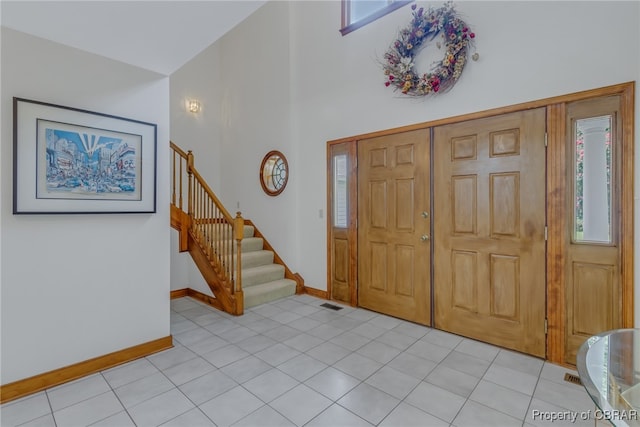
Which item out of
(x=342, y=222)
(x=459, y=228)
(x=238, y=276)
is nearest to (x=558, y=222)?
(x=459, y=228)

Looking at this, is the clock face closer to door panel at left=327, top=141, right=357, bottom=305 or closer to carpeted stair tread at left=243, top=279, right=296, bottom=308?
door panel at left=327, top=141, right=357, bottom=305

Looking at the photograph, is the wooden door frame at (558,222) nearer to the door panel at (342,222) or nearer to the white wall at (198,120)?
the door panel at (342,222)

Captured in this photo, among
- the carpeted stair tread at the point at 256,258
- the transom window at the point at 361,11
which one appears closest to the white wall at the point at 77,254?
the carpeted stair tread at the point at 256,258

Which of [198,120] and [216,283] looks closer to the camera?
[216,283]

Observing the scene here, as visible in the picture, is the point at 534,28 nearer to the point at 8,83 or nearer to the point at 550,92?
the point at 550,92

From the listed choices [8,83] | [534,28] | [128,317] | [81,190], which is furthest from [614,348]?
[8,83]

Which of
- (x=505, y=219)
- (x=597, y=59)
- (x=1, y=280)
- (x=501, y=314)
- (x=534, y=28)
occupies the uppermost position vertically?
Answer: (x=534, y=28)

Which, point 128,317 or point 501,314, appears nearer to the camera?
point 128,317

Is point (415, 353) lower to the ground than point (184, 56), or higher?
lower

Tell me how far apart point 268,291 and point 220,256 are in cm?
78

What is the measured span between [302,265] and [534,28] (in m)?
3.60

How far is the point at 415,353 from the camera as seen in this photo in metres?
2.62

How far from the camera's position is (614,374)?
130cm

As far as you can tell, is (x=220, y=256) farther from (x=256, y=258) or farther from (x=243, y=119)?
(x=243, y=119)
